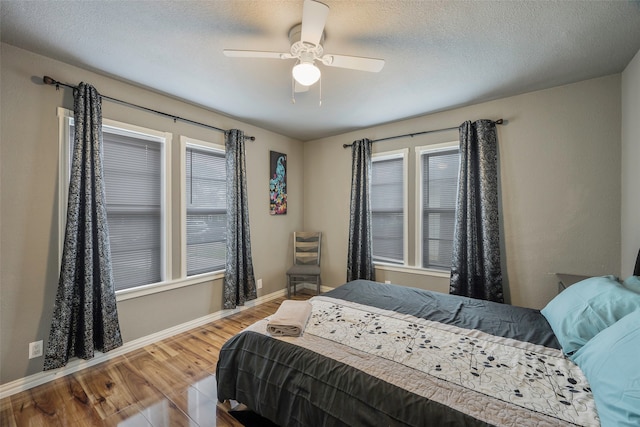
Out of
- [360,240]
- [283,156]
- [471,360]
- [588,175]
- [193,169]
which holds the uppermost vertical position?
[283,156]

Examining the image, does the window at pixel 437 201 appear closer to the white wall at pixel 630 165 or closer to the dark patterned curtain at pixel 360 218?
the dark patterned curtain at pixel 360 218

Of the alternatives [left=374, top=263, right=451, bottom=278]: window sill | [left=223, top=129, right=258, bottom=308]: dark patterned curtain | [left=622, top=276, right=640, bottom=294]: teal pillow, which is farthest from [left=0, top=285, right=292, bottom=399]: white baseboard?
[left=622, top=276, right=640, bottom=294]: teal pillow

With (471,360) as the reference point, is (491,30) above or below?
above

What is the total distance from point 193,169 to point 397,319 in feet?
8.99

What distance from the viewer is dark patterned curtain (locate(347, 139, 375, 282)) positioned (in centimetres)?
378

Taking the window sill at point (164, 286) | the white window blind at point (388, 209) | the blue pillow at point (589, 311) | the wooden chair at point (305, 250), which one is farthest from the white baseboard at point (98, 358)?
the blue pillow at point (589, 311)

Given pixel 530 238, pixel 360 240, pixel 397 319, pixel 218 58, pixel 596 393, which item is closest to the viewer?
pixel 596 393

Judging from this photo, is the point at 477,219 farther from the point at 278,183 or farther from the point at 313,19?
the point at 278,183

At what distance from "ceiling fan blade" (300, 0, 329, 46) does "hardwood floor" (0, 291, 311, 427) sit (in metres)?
2.46

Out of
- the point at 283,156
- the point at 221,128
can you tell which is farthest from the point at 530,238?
the point at 221,128

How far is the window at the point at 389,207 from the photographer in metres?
3.66

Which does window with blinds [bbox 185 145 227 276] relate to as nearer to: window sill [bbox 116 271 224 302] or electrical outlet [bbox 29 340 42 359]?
window sill [bbox 116 271 224 302]

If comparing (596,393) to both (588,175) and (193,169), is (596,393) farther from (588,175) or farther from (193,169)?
(193,169)

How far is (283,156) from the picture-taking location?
166 inches
